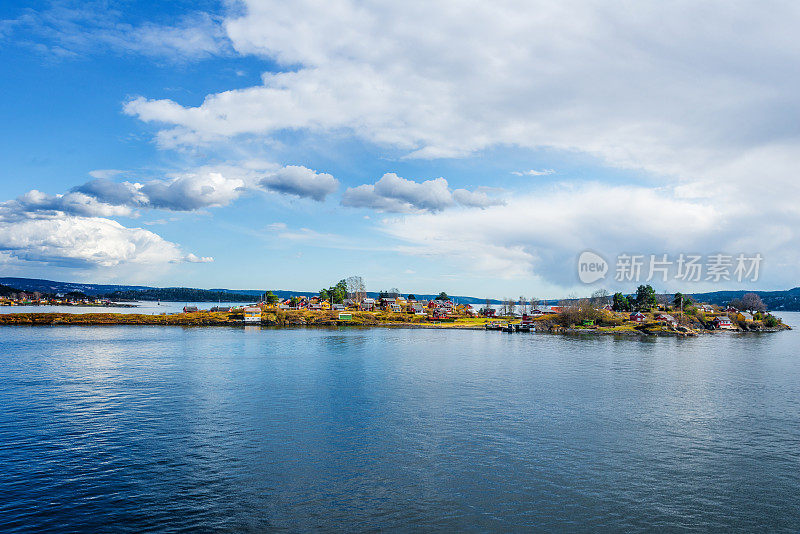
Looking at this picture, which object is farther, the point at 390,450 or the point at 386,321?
the point at 386,321

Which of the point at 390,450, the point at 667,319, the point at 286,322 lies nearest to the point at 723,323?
the point at 667,319

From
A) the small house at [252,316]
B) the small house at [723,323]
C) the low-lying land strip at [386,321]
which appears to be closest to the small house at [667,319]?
the low-lying land strip at [386,321]

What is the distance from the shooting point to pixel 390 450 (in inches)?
1196

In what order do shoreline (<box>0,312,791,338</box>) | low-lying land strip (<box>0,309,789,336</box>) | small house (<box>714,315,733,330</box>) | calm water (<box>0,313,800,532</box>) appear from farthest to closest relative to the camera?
small house (<box>714,315,733,330</box>) < low-lying land strip (<box>0,309,789,336</box>) < shoreline (<box>0,312,791,338</box>) < calm water (<box>0,313,800,532</box>)

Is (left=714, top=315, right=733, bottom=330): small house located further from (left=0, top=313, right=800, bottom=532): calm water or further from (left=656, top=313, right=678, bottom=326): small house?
(left=0, top=313, right=800, bottom=532): calm water

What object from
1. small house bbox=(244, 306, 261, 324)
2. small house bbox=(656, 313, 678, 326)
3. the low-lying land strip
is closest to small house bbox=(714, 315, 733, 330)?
the low-lying land strip

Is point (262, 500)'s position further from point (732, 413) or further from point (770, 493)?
point (732, 413)

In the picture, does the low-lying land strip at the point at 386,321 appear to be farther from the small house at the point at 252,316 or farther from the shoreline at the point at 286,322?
the small house at the point at 252,316

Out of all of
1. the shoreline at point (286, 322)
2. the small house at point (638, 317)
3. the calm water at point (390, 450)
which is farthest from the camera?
the small house at point (638, 317)

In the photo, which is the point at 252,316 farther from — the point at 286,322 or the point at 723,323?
the point at 723,323

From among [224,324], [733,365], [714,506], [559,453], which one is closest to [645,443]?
[559,453]

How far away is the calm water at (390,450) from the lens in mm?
21719

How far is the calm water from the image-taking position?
21.7 metres

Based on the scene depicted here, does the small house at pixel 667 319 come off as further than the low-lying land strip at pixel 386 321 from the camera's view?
Yes
